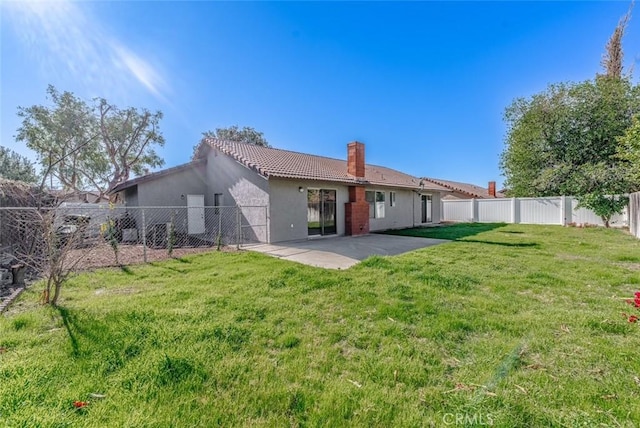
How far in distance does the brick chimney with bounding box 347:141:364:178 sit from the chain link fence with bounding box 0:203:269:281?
5.44m

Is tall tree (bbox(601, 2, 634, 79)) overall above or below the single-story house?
above

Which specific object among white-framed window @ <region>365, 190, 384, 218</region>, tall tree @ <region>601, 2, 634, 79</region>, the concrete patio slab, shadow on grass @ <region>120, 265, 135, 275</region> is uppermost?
tall tree @ <region>601, 2, 634, 79</region>

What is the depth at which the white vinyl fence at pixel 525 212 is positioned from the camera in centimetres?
1617

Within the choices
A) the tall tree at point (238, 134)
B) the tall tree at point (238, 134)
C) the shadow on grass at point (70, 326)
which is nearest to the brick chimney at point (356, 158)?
the shadow on grass at point (70, 326)

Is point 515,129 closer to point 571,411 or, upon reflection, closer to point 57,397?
point 571,411

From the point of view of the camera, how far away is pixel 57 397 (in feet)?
7.52

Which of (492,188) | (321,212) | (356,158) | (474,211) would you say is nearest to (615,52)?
(492,188)

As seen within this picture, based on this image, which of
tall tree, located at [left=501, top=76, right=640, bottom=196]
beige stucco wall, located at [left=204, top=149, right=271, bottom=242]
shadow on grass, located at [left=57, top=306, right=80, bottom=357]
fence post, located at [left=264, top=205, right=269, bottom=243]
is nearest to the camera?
shadow on grass, located at [left=57, top=306, right=80, bottom=357]

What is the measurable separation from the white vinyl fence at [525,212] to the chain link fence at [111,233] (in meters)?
17.7

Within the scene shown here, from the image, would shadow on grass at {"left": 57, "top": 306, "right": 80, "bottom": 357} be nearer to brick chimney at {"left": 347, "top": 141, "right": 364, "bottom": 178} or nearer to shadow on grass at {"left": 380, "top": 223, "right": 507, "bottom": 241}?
brick chimney at {"left": 347, "top": 141, "right": 364, "bottom": 178}

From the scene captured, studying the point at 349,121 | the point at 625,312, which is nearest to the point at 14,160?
the point at 349,121

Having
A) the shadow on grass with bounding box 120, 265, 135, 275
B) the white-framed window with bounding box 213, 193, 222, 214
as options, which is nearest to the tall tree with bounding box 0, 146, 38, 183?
the white-framed window with bounding box 213, 193, 222, 214

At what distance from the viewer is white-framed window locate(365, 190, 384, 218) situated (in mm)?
14847

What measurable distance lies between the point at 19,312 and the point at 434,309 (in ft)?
19.9
